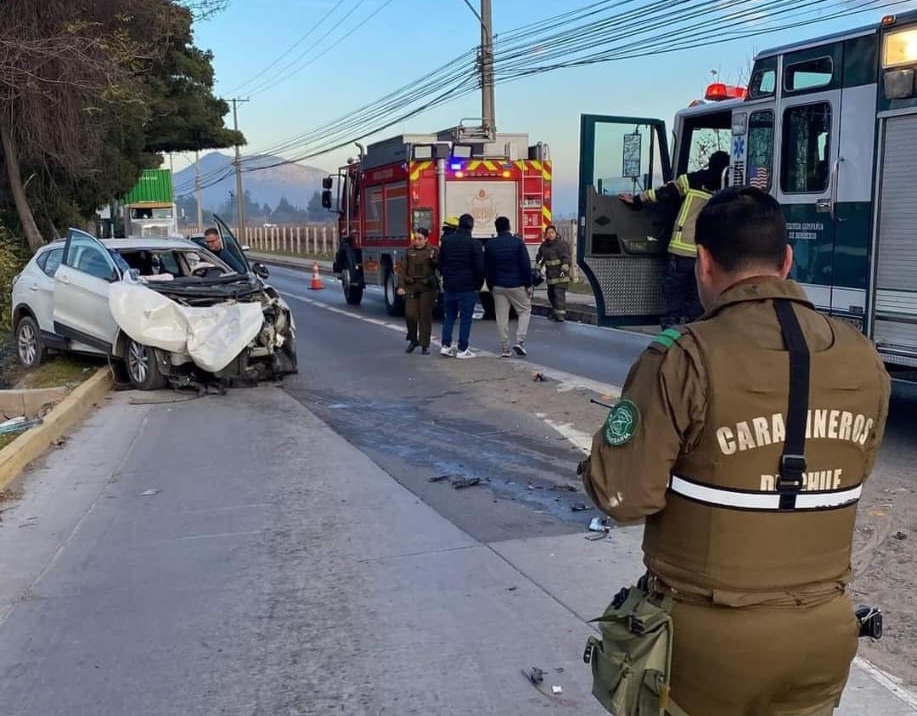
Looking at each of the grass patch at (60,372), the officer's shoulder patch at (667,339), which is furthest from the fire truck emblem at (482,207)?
the officer's shoulder patch at (667,339)

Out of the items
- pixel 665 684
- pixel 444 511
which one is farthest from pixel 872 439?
pixel 444 511

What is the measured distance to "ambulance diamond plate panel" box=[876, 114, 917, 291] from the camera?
6.89 metres

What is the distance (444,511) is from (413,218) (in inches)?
456

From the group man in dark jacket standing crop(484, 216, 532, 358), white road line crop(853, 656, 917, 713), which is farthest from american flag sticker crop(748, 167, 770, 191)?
white road line crop(853, 656, 917, 713)

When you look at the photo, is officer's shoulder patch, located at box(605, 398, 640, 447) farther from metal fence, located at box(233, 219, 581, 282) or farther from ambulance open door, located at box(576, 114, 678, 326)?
metal fence, located at box(233, 219, 581, 282)

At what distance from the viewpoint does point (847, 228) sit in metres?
7.39

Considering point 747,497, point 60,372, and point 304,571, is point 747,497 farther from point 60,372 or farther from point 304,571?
point 60,372

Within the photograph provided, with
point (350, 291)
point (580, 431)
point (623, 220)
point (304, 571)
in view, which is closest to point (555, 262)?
A: point (350, 291)

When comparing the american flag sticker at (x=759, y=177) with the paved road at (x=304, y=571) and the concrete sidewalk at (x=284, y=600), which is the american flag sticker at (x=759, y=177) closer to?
the paved road at (x=304, y=571)

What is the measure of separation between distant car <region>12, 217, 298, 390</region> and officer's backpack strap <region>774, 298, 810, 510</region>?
8.57m

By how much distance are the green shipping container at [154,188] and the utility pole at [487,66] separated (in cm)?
2409

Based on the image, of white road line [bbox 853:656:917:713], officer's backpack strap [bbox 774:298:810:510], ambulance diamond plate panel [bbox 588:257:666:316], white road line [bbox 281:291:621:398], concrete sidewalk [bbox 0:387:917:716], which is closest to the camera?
officer's backpack strap [bbox 774:298:810:510]

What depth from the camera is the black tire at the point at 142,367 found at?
33.4ft

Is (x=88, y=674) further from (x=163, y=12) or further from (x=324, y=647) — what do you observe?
(x=163, y=12)
